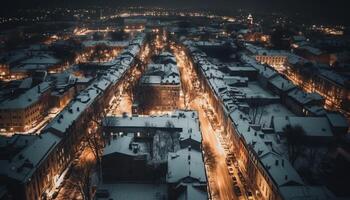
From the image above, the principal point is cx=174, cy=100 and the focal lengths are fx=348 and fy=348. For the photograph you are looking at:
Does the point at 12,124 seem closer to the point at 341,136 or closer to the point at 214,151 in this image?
the point at 214,151

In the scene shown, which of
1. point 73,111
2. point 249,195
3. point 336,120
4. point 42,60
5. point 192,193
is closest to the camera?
point 192,193

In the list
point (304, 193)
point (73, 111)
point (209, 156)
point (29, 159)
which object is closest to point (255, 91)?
point (209, 156)

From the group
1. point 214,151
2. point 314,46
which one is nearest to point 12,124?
point 214,151

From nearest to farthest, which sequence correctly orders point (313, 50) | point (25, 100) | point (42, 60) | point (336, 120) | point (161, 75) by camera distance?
point (336, 120) < point (25, 100) < point (161, 75) < point (42, 60) < point (313, 50)

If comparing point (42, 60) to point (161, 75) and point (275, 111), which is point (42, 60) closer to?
Result: point (161, 75)

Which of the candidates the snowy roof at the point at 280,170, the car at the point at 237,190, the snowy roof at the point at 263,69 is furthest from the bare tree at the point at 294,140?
the snowy roof at the point at 263,69

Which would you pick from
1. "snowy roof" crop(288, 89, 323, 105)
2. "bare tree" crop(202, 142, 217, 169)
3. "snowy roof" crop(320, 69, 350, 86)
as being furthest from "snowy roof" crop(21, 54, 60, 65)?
"snowy roof" crop(320, 69, 350, 86)

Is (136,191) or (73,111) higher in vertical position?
(73,111)
